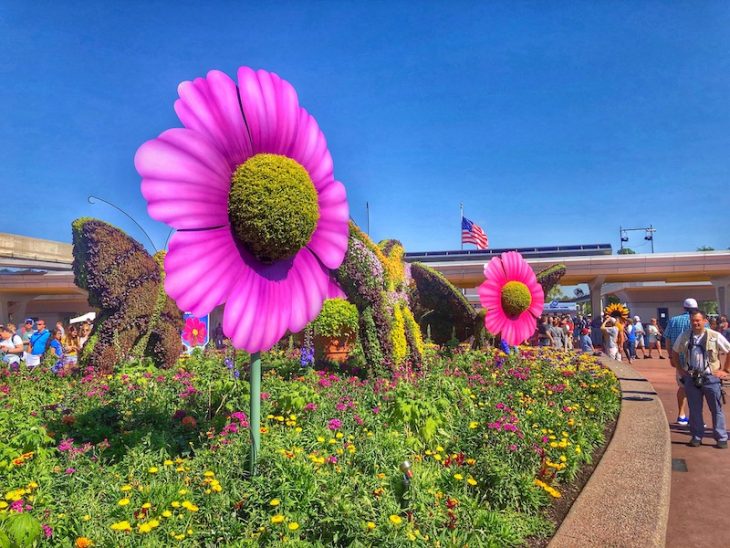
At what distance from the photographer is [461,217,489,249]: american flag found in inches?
1152

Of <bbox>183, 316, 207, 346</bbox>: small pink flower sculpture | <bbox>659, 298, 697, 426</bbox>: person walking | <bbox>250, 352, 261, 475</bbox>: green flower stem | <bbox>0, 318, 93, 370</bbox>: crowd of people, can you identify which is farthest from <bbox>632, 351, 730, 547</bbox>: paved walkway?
<bbox>0, 318, 93, 370</bbox>: crowd of people

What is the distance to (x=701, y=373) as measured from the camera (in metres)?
5.25

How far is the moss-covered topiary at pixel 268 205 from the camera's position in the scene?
8.46 ft

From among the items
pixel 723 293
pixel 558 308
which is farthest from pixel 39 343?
pixel 723 293

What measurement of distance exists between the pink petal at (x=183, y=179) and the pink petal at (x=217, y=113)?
64 mm

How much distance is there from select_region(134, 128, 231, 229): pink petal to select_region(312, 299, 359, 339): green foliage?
548 centimetres

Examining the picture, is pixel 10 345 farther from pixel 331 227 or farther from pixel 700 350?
pixel 700 350

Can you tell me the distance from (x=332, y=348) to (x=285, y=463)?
18.4 ft

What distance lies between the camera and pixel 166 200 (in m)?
2.36

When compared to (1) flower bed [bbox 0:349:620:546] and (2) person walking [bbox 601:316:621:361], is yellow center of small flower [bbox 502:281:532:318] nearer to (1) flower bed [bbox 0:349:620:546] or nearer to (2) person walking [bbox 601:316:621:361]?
(1) flower bed [bbox 0:349:620:546]

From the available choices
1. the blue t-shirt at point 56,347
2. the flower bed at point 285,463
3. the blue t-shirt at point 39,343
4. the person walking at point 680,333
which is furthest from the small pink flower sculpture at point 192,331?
the person walking at point 680,333

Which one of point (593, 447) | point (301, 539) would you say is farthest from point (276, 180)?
point (593, 447)

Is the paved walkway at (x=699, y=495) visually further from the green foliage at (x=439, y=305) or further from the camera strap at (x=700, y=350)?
the green foliage at (x=439, y=305)

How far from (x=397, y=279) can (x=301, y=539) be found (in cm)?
575
